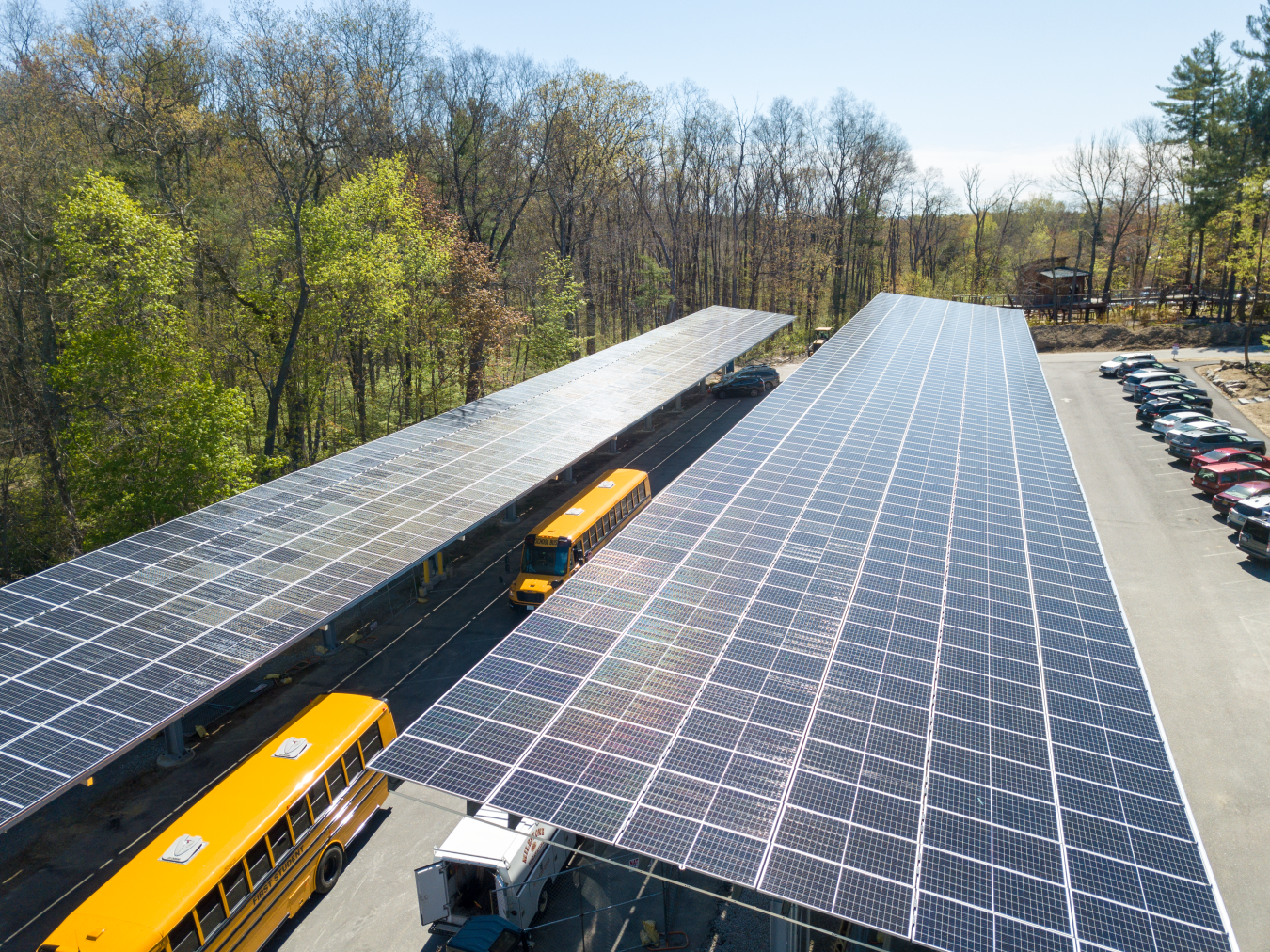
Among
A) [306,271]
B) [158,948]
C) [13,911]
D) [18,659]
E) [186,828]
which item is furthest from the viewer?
[306,271]

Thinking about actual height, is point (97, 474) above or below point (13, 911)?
above

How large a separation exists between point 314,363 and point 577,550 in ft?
69.8

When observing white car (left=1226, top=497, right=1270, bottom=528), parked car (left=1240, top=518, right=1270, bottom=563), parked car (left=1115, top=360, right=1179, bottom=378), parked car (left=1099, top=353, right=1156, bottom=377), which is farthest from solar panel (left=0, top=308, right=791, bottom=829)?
parked car (left=1099, top=353, right=1156, bottom=377)

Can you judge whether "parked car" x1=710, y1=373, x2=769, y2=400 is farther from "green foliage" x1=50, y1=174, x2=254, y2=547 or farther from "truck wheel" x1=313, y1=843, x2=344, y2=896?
"truck wheel" x1=313, y1=843, x2=344, y2=896

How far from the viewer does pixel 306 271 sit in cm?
3219

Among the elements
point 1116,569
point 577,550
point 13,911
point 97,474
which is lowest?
point 13,911

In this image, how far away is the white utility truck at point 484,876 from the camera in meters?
11.3

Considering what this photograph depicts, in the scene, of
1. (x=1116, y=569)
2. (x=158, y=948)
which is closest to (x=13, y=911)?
(x=158, y=948)

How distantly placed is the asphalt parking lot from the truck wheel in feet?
50.3

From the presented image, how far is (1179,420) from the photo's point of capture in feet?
119

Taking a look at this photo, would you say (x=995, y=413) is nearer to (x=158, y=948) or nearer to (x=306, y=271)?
(x=158, y=948)

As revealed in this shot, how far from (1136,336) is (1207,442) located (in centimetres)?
2901

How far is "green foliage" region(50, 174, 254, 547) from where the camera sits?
2362cm

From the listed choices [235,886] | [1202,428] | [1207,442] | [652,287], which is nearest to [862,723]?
[235,886]
